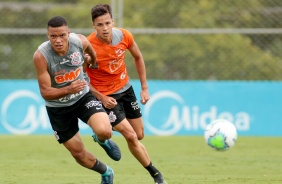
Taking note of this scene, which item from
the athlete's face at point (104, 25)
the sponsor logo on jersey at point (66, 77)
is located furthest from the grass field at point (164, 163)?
the athlete's face at point (104, 25)

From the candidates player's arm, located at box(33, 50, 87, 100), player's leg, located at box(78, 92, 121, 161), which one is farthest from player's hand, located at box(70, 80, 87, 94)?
player's leg, located at box(78, 92, 121, 161)

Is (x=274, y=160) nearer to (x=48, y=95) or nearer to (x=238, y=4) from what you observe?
(x=48, y=95)

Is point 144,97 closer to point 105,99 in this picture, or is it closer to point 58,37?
point 105,99

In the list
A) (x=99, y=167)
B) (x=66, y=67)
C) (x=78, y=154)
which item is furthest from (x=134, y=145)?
(x=66, y=67)

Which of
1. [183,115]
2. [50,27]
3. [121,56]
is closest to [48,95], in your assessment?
[50,27]

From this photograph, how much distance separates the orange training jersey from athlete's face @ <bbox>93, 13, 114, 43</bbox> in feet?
0.60

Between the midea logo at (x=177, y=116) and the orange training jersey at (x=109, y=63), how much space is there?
744cm

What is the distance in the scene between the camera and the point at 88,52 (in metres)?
9.26

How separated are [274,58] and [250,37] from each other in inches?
34.7

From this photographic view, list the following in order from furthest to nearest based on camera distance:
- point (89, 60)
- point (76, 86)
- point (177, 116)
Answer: point (177, 116) → point (89, 60) → point (76, 86)

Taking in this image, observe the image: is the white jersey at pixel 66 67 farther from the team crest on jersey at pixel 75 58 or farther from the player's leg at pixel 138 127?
the player's leg at pixel 138 127

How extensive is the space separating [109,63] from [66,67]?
1.30 m

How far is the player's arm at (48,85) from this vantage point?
8.48 m

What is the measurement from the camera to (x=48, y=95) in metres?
8.55
